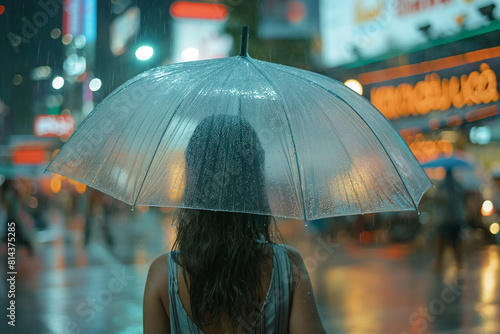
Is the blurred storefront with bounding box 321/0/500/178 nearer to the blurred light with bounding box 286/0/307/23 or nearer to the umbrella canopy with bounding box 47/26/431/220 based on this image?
the blurred light with bounding box 286/0/307/23

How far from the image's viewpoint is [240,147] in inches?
80.9

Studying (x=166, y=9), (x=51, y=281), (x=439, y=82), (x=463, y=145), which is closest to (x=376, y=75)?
(x=439, y=82)

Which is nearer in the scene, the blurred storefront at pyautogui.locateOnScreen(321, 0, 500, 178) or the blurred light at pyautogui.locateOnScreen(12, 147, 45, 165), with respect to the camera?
the blurred storefront at pyautogui.locateOnScreen(321, 0, 500, 178)

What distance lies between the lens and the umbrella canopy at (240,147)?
6.77 feet

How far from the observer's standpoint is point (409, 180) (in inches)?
96.9

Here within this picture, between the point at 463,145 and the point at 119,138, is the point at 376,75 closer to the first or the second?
the point at 463,145

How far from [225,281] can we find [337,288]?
714 centimetres

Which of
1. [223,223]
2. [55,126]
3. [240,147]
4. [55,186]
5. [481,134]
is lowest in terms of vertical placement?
[223,223]

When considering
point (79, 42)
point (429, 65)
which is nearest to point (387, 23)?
point (429, 65)

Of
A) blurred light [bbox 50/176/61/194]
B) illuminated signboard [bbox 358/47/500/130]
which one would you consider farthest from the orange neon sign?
blurred light [bbox 50/176/61/194]

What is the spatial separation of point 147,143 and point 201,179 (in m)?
0.35

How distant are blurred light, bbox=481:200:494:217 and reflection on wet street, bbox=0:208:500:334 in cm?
147

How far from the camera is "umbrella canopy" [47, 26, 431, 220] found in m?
2.06

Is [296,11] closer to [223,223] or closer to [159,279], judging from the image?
[223,223]
